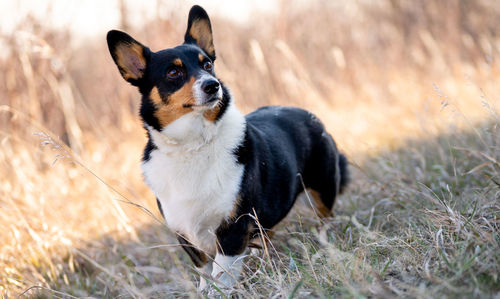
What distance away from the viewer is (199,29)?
3127 mm

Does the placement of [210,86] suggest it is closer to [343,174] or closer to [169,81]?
[169,81]

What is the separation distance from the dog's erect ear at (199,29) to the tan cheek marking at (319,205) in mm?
1396

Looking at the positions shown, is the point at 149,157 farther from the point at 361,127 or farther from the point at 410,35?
the point at 410,35

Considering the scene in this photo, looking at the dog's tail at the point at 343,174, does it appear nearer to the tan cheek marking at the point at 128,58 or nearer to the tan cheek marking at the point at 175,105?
the tan cheek marking at the point at 175,105

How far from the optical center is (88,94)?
7.47 meters

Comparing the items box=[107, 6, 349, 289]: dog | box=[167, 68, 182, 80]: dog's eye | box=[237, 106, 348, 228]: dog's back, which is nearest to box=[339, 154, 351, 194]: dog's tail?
box=[237, 106, 348, 228]: dog's back

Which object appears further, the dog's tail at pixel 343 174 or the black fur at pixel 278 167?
the dog's tail at pixel 343 174

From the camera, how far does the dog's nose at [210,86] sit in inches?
Result: 98.9

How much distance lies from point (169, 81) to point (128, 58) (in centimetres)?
36

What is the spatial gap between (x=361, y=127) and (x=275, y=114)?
362 cm

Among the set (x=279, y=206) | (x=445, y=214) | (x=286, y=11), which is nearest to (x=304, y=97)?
(x=286, y=11)

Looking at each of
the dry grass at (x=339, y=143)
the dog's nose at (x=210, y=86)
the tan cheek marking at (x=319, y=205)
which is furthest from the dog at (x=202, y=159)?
the tan cheek marking at (x=319, y=205)

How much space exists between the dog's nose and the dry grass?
0.76m

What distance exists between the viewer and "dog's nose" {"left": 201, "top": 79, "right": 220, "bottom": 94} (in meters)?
2.51
